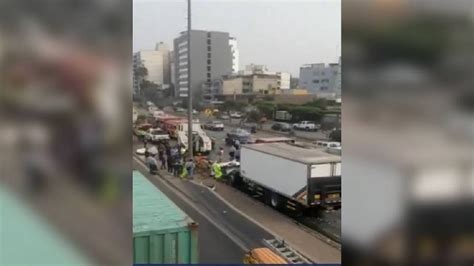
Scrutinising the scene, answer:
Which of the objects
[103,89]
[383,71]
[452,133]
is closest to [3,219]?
[103,89]

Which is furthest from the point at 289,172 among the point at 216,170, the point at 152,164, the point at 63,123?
the point at 63,123

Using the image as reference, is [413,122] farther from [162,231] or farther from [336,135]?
[162,231]

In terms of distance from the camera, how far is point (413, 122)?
109 cm

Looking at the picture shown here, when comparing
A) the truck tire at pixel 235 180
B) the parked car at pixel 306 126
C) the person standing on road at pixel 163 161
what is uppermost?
the parked car at pixel 306 126

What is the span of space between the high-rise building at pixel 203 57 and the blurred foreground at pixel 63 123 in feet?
4.06

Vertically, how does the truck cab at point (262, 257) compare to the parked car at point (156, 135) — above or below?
below

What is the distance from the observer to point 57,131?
93cm

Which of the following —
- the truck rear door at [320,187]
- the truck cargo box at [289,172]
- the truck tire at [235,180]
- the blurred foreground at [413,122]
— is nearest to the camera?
the blurred foreground at [413,122]

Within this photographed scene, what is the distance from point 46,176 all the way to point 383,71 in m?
0.82

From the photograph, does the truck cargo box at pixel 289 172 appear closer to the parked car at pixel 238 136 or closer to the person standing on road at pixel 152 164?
the parked car at pixel 238 136

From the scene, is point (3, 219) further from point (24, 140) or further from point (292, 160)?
point (292, 160)

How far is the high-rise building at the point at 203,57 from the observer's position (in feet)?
7.32

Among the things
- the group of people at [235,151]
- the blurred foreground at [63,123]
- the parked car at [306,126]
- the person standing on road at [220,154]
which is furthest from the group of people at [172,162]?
the blurred foreground at [63,123]

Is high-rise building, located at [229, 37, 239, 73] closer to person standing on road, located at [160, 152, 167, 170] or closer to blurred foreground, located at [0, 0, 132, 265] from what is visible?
person standing on road, located at [160, 152, 167, 170]
